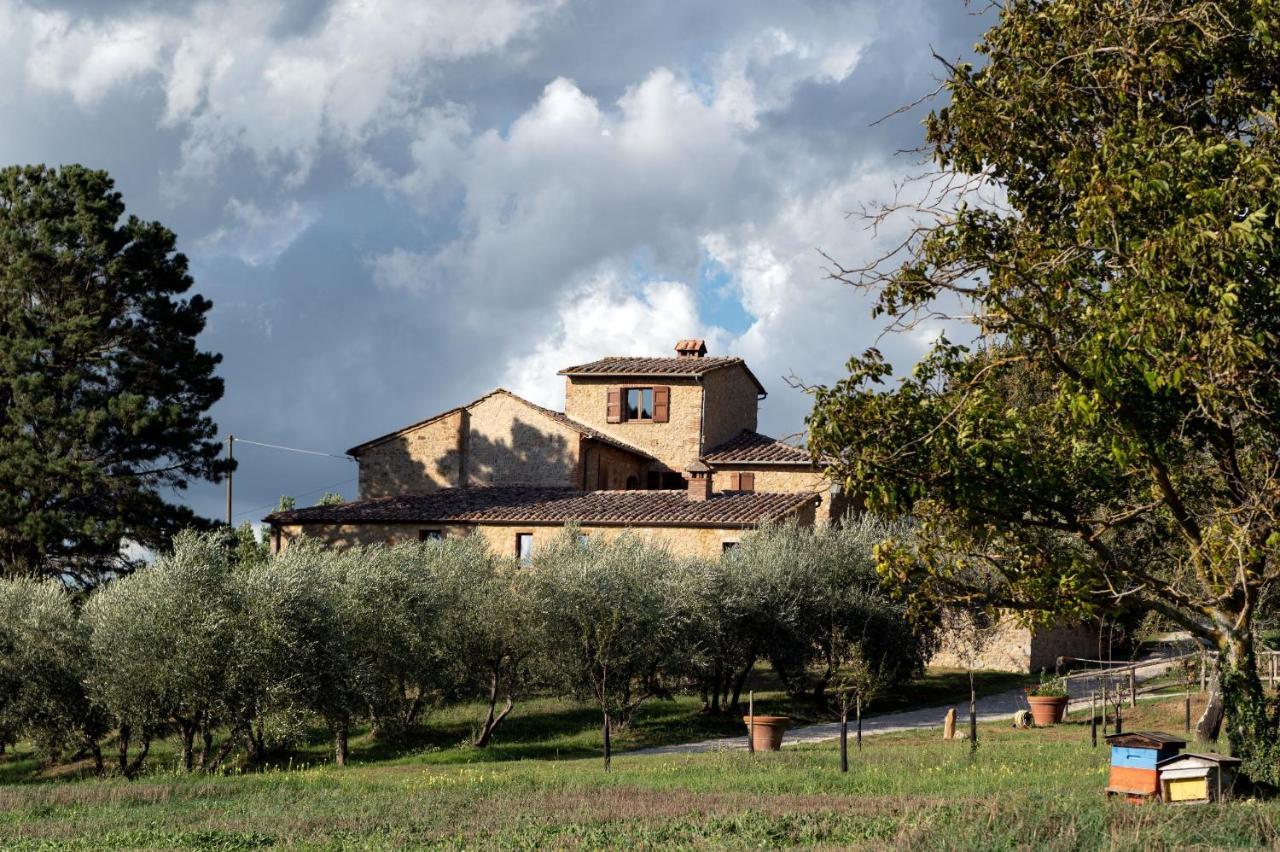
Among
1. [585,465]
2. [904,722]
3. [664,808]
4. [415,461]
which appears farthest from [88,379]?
[664,808]

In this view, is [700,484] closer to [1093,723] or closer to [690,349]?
[690,349]

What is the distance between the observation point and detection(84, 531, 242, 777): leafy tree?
29.9 m

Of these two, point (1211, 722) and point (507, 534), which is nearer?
point (1211, 722)

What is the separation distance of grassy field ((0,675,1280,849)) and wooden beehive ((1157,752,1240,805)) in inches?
29.6

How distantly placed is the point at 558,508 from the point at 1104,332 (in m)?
34.3

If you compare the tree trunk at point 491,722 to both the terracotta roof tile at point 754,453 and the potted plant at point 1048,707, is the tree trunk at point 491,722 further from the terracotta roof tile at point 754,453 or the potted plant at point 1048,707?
the terracotta roof tile at point 754,453

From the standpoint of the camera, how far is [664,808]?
16.9 m

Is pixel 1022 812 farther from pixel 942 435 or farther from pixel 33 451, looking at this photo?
pixel 33 451

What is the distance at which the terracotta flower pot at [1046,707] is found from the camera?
109ft

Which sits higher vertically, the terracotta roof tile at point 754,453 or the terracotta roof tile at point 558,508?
the terracotta roof tile at point 754,453

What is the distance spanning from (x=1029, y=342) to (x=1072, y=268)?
1.25 meters

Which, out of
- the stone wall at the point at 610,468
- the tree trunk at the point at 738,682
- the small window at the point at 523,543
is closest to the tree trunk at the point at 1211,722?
the tree trunk at the point at 738,682

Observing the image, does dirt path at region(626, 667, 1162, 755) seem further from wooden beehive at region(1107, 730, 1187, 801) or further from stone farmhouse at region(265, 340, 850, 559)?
wooden beehive at region(1107, 730, 1187, 801)

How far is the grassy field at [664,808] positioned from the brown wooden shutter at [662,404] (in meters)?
29.3
